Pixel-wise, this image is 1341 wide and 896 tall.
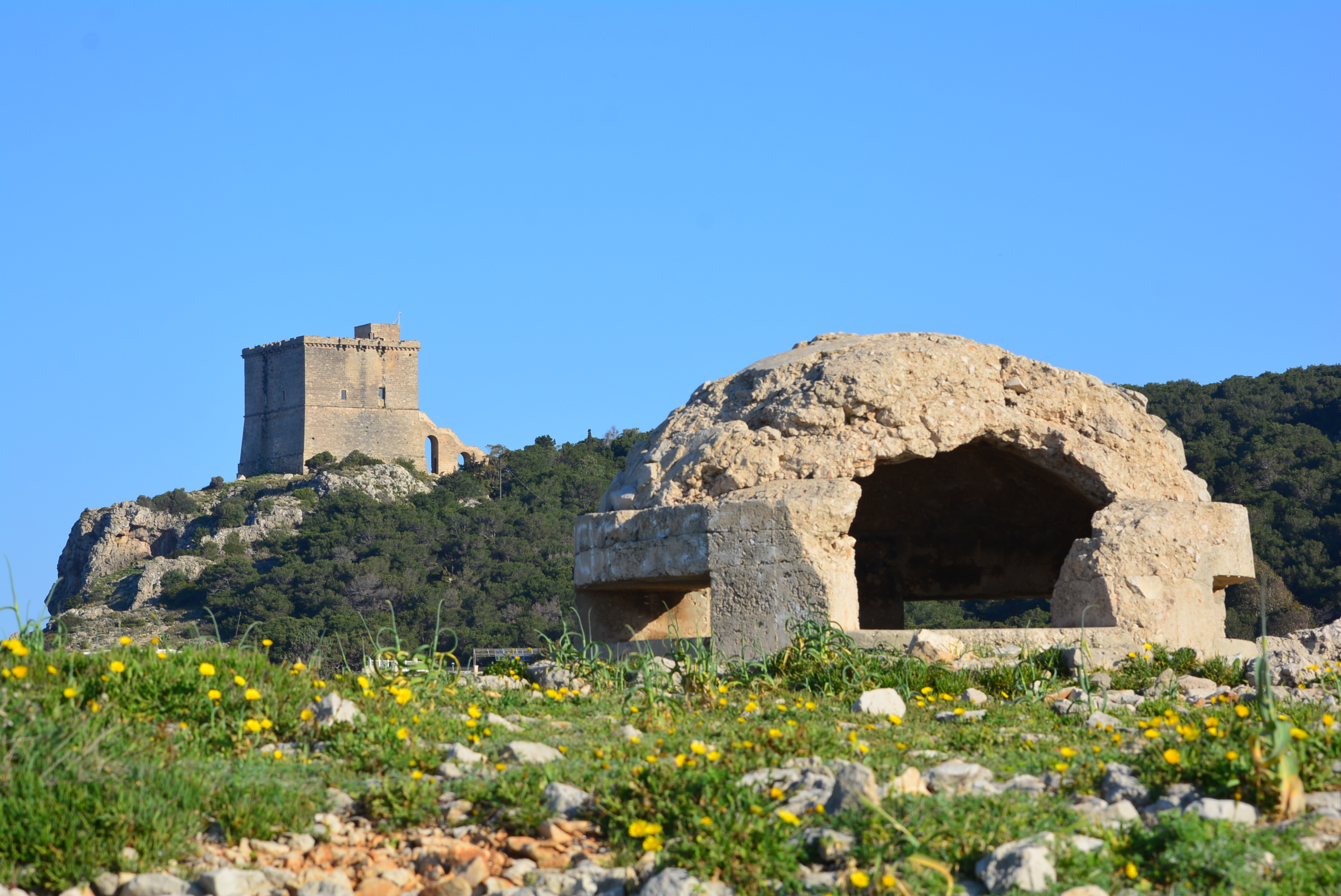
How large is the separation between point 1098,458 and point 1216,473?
18.1m

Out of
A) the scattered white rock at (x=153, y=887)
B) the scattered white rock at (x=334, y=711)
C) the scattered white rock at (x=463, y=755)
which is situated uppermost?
the scattered white rock at (x=334, y=711)

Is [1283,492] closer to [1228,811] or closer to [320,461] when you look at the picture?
[1228,811]

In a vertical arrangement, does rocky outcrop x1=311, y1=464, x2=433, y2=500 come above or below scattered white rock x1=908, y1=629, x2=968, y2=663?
above

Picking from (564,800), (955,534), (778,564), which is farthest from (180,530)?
(564,800)

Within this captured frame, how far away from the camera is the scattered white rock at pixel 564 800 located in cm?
360

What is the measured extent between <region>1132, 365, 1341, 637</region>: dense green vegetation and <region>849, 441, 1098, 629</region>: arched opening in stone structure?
503 inches

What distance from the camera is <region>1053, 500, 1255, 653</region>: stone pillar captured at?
702 centimetres

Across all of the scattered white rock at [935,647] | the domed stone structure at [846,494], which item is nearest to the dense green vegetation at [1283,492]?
the domed stone structure at [846,494]

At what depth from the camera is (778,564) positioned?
6.93 metres

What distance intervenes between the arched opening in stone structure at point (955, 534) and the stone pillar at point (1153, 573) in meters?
3.30

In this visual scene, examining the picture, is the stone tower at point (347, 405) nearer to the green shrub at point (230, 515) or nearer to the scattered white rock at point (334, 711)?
the green shrub at point (230, 515)

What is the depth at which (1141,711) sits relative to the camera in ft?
16.5

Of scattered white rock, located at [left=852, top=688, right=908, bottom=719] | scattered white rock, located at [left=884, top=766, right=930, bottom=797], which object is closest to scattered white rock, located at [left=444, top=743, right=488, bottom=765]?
scattered white rock, located at [left=884, top=766, right=930, bottom=797]

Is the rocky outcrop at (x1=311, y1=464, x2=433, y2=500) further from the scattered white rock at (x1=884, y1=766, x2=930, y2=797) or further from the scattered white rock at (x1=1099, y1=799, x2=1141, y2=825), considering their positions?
the scattered white rock at (x1=1099, y1=799, x2=1141, y2=825)
